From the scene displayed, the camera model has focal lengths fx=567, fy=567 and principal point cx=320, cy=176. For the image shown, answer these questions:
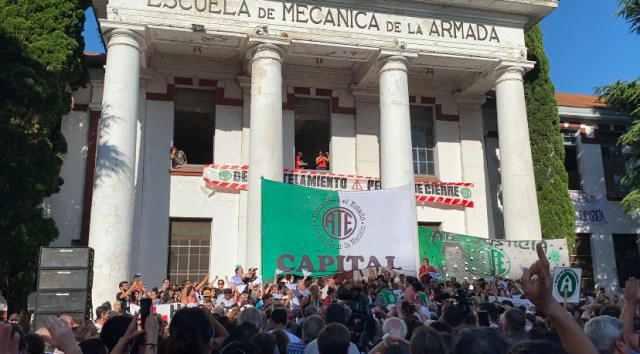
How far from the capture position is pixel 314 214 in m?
13.9

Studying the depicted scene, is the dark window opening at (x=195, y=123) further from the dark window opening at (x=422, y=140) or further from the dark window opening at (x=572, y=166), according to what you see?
the dark window opening at (x=572, y=166)

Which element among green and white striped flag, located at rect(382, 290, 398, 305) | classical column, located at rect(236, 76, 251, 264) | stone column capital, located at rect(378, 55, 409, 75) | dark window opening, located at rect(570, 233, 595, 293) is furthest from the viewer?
dark window opening, located at rect(570, 233, 595, 293)

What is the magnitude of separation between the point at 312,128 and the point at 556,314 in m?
19.8

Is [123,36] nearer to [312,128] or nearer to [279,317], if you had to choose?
[312,128]

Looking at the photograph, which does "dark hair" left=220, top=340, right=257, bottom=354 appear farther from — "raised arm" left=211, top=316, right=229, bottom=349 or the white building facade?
the white building facade

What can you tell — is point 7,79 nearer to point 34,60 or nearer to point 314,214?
point 34,60

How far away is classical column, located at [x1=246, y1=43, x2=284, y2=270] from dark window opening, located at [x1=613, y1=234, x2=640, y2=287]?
15.8m

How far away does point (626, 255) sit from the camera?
23641 mm

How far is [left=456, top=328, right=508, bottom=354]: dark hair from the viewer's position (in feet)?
10.1

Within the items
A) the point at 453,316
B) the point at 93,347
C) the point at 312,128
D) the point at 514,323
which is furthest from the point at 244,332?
the point at 312,128

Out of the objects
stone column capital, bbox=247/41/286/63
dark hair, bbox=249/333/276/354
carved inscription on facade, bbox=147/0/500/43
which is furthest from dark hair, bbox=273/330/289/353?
carved inscription on facade, bbox=147/0/500/43

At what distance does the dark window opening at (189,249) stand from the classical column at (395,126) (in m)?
6.29

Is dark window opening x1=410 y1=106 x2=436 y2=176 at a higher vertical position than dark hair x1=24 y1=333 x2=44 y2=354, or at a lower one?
higher

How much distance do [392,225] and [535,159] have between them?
968 cm
